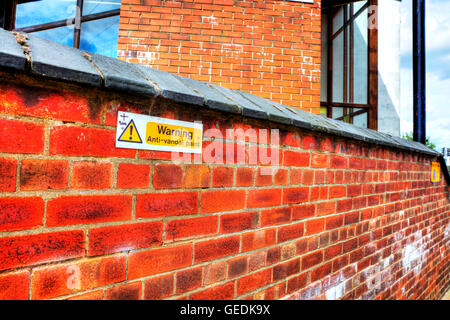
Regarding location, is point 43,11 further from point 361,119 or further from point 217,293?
point 361,119

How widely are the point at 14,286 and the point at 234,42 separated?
10.8ft

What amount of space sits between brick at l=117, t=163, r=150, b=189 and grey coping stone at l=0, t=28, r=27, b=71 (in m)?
0.38

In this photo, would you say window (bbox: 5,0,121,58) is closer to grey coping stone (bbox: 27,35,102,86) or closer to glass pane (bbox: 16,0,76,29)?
glass pane (bbox: 16,0,76,29)

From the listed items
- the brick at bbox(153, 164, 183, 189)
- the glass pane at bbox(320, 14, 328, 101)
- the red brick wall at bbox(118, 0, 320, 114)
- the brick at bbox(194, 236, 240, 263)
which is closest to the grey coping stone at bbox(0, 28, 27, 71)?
the brick at bbox(153, 164, 183, 189)

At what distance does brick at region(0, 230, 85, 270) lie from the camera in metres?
0.68

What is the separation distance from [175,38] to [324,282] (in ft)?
10.1

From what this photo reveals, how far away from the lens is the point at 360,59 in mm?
6398

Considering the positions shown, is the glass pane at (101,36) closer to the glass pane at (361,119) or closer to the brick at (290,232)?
the brick at (290,232)

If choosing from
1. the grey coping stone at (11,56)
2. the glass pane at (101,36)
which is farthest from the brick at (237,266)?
the glass pane at (101,36)

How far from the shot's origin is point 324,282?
173 centimetres

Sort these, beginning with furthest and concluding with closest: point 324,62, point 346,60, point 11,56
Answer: point 324,62, point 346,60, point 11,56

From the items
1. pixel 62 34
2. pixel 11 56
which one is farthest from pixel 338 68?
pixel 11 56
